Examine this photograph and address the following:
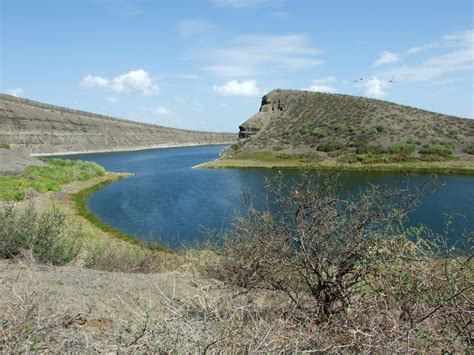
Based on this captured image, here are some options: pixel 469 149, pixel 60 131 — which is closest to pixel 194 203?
pixel 469 149

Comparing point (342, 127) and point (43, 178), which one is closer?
point (43, 178)

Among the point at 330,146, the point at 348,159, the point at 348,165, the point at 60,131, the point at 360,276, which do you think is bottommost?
the point at 348,165

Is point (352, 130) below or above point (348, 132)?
above

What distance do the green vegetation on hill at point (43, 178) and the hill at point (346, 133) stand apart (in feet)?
70.4

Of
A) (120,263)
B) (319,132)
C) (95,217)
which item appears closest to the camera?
(120,263)

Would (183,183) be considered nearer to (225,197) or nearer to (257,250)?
(225,197)

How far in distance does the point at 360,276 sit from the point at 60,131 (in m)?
126

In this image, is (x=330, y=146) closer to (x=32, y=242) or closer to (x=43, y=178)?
(x=43, y=178)

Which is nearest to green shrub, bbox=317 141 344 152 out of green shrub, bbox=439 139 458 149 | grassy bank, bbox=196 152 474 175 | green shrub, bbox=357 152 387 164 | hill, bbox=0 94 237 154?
grassy bank, bbox=196 152 474 175

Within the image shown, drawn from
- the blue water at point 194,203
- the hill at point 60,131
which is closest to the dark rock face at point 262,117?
the blue water at point 194,203

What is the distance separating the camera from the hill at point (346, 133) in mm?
62406

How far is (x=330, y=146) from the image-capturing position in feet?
226

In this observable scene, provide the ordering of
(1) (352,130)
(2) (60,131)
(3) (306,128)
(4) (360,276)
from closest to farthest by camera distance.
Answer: (4) (360,276) → (1) (352,130) → (3) (306,128) → (2) (60,131)

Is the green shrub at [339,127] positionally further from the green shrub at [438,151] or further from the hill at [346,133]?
the green shrub at [438,151]
